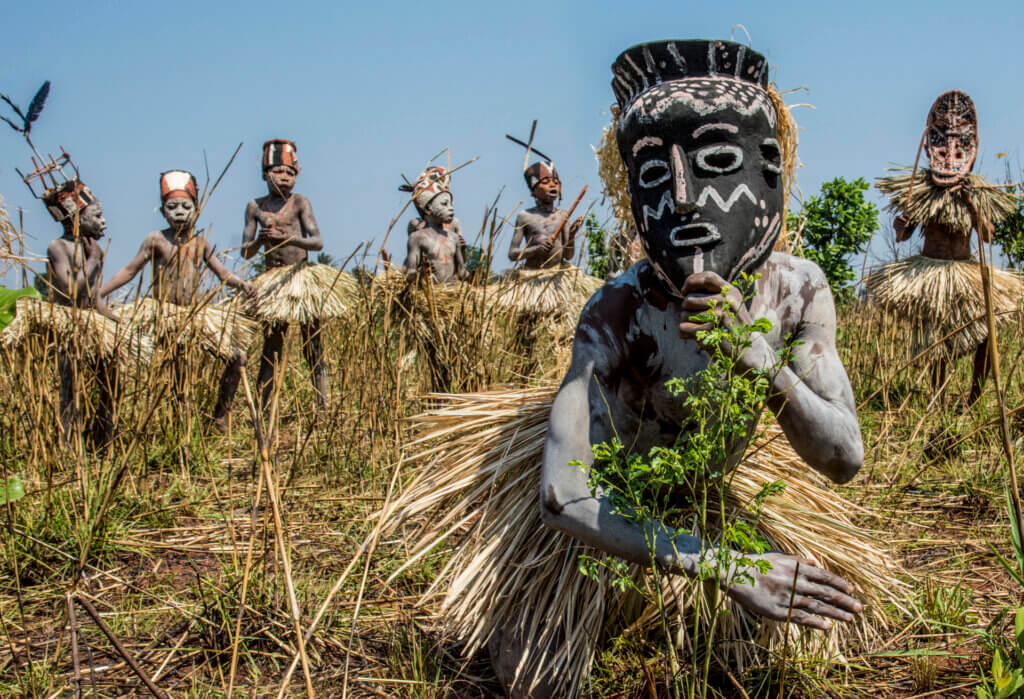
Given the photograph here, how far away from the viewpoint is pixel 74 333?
3105 millimetres

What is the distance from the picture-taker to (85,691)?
1.92 metres

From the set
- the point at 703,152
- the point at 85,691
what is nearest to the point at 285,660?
the point at 85,691

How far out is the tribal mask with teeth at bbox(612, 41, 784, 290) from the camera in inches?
61.4

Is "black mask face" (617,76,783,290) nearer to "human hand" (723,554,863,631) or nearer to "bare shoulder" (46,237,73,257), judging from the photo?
"human hand" (723,554,863,631)

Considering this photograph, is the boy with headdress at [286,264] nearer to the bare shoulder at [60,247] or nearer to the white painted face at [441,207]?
the white painted face at [441,207]

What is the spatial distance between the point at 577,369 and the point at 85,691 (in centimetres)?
140

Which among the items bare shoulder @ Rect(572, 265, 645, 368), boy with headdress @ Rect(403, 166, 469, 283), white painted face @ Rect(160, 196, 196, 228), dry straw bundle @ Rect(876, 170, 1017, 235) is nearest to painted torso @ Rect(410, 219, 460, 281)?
boy with headdress @ Rect(403, 166, 469, 283)

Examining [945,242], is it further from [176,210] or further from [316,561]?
[176,210]

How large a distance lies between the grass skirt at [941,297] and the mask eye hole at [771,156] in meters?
3.52

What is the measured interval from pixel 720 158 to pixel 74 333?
2598 millimetres

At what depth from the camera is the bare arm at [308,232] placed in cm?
543

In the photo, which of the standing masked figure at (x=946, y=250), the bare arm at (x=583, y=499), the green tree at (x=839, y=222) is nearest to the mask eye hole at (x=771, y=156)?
the bare arm at (x=583, y=499)

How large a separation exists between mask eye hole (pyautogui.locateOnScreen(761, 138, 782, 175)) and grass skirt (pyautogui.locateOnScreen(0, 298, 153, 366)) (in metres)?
1.60

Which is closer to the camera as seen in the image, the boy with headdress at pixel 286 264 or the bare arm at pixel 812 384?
the bare arm at pixel 812 384
